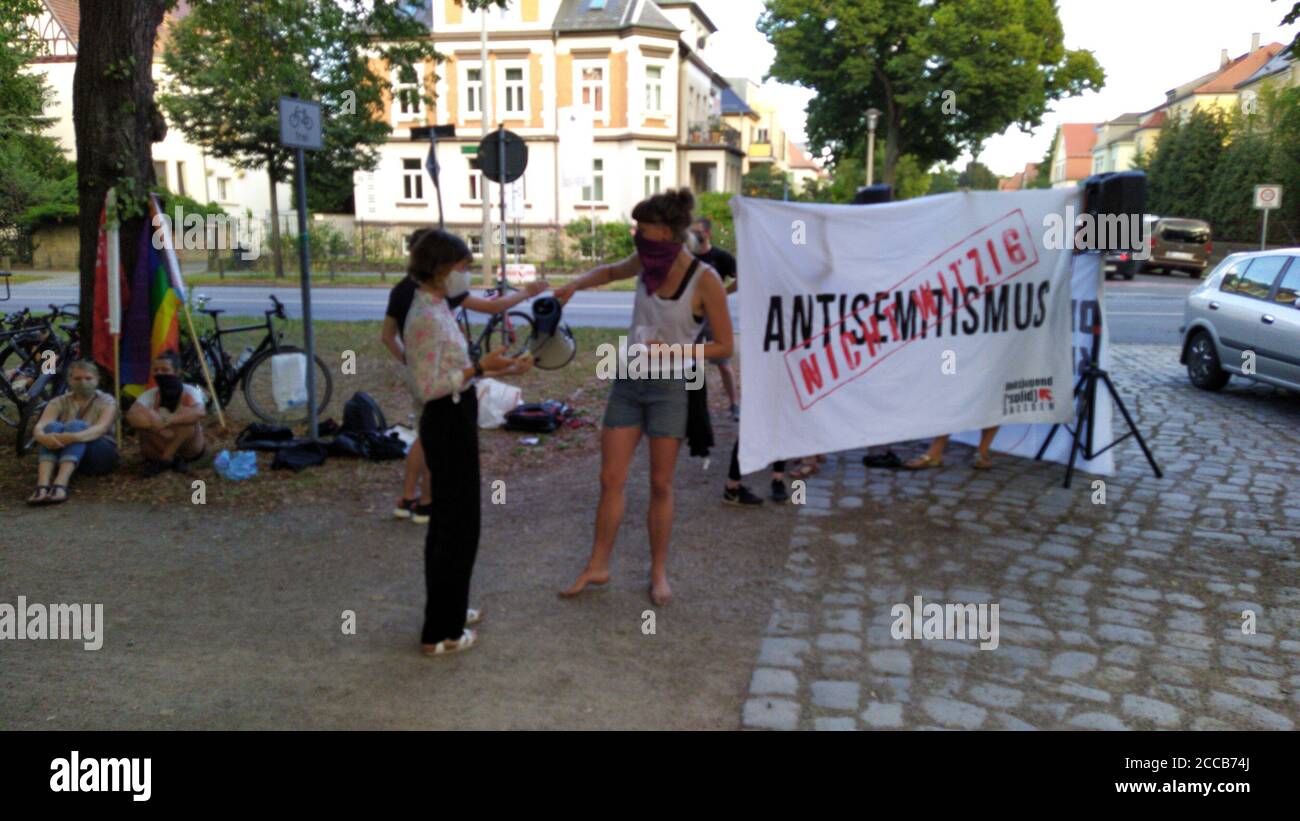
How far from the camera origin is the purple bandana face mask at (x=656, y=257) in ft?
16.1

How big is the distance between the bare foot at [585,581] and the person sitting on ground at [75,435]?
4.13m

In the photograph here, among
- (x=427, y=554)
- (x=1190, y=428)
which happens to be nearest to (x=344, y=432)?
(x=427, y=554)

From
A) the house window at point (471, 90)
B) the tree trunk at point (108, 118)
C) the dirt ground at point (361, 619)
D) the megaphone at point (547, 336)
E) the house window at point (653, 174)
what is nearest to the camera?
the dirt ground at point (361, 619)

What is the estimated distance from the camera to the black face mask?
7520mm

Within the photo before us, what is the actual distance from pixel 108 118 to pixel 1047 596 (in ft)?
26.3

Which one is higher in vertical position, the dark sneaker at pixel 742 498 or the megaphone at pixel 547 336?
the megaphone at pixel 547 336

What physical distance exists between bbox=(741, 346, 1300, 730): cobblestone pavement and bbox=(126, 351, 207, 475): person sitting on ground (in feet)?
15.8

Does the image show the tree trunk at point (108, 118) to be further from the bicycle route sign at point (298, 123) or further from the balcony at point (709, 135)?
the balcony at point (709, 135)

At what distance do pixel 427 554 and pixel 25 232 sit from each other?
37523 mm

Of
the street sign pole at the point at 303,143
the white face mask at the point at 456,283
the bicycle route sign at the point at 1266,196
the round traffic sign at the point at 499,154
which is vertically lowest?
the white face mask at the point at 456,283

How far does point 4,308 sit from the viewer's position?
64.5 feet

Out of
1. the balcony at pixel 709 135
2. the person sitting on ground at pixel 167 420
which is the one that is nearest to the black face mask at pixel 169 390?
the person sitting on ground at pixel 167 420

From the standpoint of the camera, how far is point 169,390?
7520 millimetres

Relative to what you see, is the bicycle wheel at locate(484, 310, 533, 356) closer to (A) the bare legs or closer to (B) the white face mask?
(A) the bare legs
